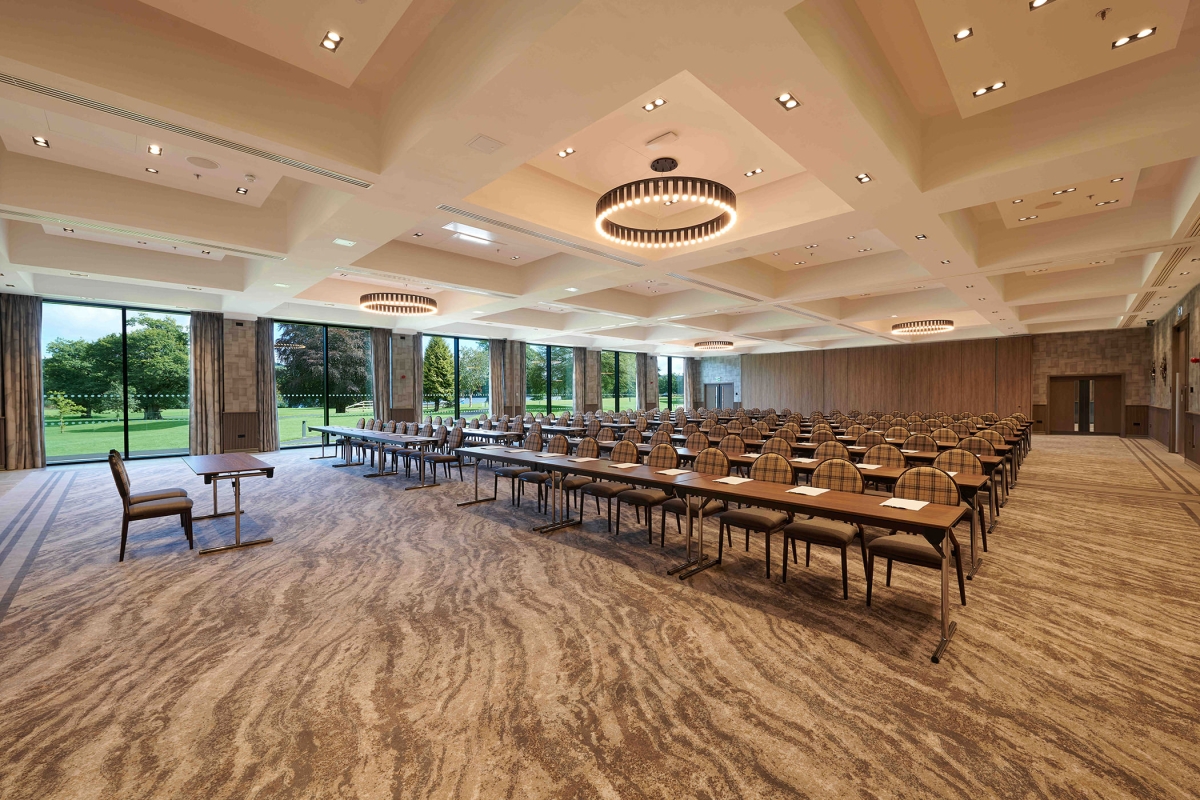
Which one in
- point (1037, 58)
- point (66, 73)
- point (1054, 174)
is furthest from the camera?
point (1054, 174)

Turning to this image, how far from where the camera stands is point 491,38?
133 inches

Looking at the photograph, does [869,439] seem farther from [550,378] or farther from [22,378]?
[22,378]

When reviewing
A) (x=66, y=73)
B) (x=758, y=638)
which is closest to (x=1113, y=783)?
(x=758, y=638)

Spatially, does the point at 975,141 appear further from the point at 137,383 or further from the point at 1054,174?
the point at 137,383

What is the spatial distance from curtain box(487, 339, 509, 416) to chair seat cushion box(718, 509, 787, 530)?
15.9 metres

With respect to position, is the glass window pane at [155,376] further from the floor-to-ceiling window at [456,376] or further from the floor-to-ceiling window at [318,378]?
the floor-to-ceiling window at [456,376]

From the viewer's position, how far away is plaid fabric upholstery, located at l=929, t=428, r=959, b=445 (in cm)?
835

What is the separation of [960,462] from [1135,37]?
3835 millimetres

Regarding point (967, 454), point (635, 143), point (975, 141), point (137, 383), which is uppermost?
point (635, 143)

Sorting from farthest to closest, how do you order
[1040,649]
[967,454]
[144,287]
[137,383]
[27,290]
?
[137,383] < [144,287] < [27,290] < [967,454] < [1040,649]

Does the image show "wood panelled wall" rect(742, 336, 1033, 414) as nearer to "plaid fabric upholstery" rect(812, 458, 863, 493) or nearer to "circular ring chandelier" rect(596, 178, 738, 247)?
"circular ring chandelier" rect(596, 178, 738, 247)

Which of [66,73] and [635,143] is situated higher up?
[635,143]

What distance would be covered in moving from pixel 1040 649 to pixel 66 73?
752 cm

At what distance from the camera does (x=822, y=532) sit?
3941 mm
